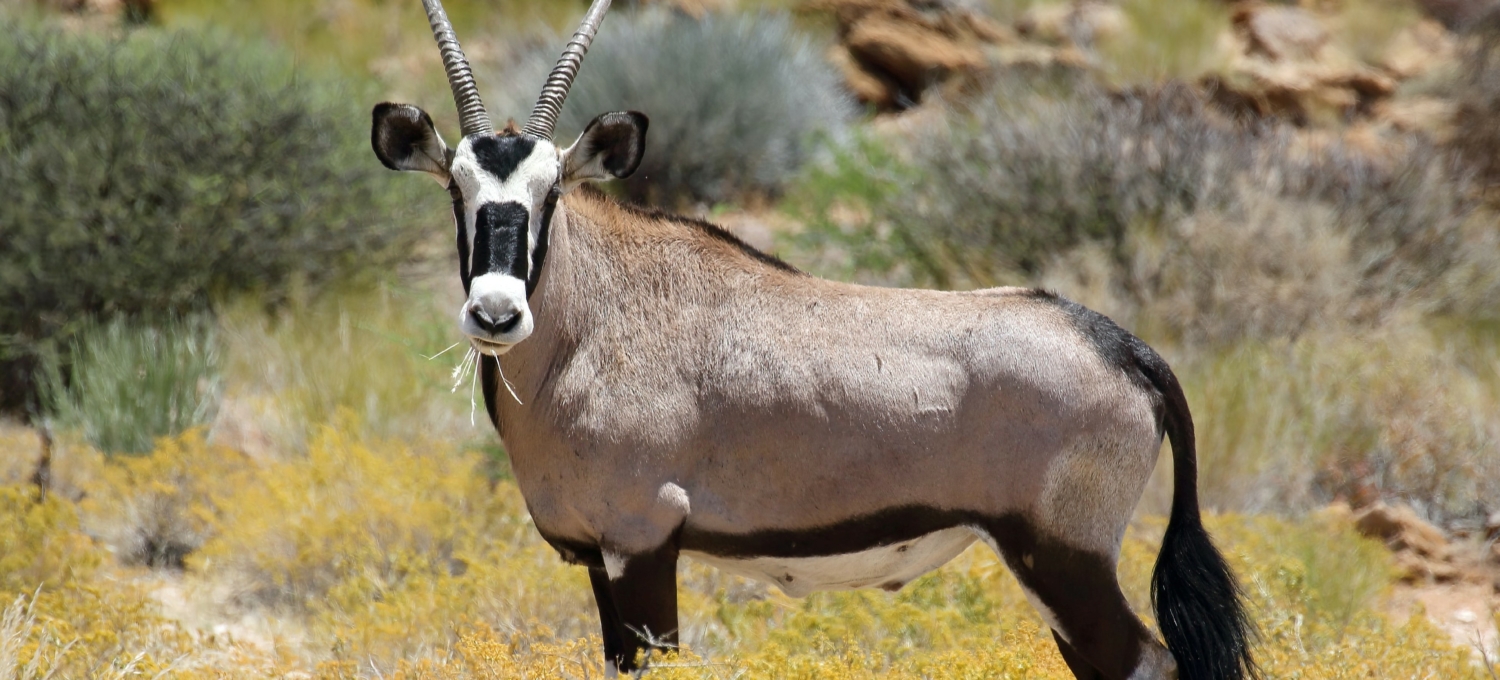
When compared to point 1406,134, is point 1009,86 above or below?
above

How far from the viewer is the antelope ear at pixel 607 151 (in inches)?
149

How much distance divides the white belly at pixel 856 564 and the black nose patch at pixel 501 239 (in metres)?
1.03

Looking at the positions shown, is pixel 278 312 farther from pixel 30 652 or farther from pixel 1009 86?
pixel 1009 86

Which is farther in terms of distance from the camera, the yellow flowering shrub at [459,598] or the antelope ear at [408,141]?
the yellow flowering shrub at [459,598]

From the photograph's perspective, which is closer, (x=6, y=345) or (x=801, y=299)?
(x=801, y=299)

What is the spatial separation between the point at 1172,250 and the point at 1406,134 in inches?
214

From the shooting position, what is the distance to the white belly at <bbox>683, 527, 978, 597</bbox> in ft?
12.4

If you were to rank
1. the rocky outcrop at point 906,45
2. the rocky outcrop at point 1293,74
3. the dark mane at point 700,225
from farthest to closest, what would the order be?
the rocky outcrop at point 906,45 → the rocky outcrop at point 1293,74 → the dark mane at point 700,225

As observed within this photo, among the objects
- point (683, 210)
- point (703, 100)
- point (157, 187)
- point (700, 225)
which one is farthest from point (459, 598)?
point (703, 100)

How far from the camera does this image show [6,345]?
891 centimetres

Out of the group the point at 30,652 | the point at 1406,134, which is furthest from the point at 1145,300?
the point at 30,652

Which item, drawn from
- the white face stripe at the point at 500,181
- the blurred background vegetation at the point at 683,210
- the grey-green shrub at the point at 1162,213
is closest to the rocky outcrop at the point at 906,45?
the blurred background vegetation at the point at 683,210

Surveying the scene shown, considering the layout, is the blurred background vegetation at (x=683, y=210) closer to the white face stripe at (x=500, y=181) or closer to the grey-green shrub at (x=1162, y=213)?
the grey-green shrub at (x=1162, y=213)

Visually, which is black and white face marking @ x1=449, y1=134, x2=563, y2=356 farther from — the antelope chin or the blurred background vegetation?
the blurred background vegetation
